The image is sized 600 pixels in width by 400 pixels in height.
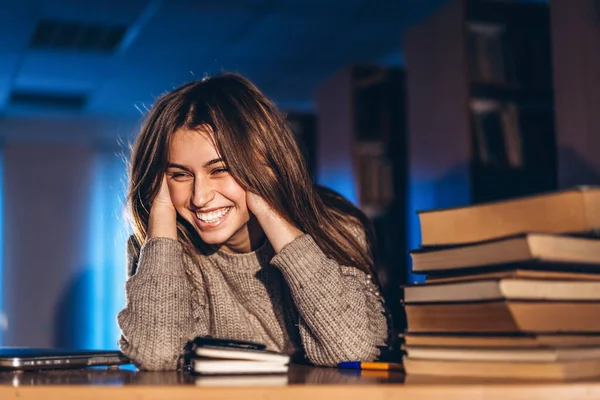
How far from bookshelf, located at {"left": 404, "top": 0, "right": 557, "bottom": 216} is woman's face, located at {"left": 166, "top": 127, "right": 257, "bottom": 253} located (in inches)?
86.7

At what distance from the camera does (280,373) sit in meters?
0.92

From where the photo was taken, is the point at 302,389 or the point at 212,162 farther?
the point at 212,162

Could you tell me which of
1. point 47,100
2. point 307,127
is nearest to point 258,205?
point 307,127

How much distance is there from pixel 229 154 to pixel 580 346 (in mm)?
721

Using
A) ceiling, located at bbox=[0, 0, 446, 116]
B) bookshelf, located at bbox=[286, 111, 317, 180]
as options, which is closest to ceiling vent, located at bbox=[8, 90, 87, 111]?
ceiling, located at bbox=[0, 0, 446, 116]

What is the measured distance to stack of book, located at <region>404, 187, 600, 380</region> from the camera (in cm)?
78

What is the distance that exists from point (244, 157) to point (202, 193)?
0.10 m

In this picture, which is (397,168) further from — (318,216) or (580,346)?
(580,346)

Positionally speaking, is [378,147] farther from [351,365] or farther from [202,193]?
[351,365]

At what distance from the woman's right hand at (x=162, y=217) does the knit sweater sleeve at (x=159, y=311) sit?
0.10ft

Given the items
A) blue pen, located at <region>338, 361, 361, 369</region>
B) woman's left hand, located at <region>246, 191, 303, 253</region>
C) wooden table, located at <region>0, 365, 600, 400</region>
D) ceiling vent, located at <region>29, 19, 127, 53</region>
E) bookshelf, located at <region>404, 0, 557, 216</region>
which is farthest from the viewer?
ceiling vent, located at <region>29, 19, 127, 53</region>

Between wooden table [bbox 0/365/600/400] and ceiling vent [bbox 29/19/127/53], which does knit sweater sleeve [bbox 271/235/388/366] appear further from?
ceiling vent [bbox 29/19/127/53]

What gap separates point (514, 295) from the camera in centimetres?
77

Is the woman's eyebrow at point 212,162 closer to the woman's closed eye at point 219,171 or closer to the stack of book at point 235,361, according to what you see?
the woman's closed eye at point 219,171
